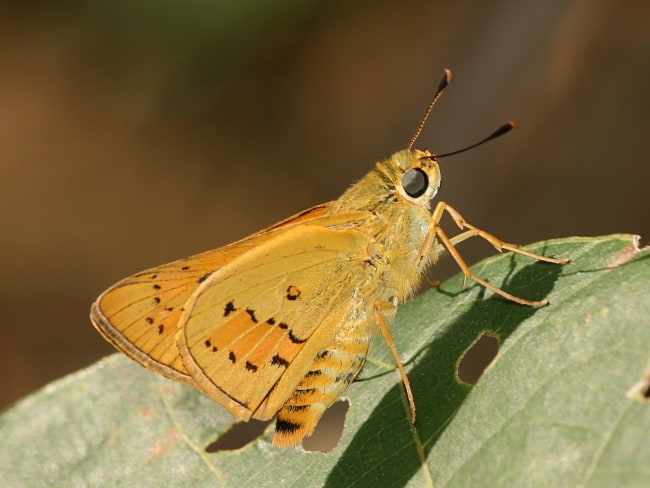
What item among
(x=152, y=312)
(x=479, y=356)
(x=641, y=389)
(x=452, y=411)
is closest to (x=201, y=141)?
(x=479, y=356)

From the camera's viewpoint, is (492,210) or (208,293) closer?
(208,293)

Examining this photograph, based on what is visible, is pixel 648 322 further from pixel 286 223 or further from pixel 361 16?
pixel 361 16

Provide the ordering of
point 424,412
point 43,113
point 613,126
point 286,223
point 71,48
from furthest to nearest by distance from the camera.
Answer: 1. point 43,113
2. point 71,48
3. point 613,126
4. point 286,223
5. point 424,412

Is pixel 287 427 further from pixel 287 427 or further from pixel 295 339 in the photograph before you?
pixel 295 339

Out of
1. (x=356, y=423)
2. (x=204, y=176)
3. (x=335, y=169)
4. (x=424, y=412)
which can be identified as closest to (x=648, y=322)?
(x=424, y=412)

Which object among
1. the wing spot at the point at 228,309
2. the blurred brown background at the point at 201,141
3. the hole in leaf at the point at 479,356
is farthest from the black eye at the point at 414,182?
the blurred brown background at the point at 201,141

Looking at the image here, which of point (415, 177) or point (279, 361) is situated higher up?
point (415, 177)

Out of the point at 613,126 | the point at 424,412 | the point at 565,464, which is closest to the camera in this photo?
the point at 565,464
